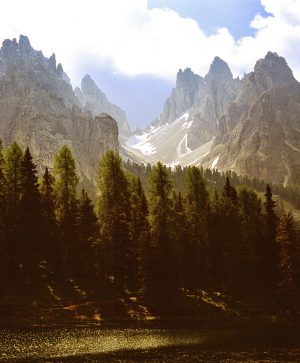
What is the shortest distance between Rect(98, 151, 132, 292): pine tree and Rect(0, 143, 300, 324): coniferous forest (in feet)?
0.48

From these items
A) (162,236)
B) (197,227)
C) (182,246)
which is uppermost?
(197,227)

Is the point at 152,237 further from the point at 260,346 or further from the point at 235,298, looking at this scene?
the point at 260,346

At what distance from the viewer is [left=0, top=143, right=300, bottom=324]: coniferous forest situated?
56188 mm

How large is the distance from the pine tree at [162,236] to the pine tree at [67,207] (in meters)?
11.4

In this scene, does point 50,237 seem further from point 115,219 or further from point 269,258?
point 269,258

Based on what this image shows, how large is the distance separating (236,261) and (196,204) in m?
11.9

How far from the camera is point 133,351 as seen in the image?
3503 centimetres

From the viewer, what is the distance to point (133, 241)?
6338 centimetres

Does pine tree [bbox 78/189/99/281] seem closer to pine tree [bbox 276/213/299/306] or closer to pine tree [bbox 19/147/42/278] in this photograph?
pine tree [bbox 19/147/42/278]

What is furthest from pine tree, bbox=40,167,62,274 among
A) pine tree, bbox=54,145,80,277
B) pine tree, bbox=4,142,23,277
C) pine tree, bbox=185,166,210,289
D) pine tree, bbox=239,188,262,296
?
pine tree, bbox=239,188,262,296

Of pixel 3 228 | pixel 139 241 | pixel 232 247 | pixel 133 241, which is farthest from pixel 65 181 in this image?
pixel 232 247

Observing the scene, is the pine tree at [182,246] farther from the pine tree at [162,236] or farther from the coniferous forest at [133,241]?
the pine tree at [162,236]

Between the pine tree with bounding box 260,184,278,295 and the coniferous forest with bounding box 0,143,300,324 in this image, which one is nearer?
the coniferous forest with bounding box 0,143,300,324

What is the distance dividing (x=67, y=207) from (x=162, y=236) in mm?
15728
